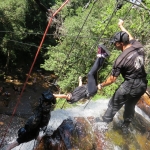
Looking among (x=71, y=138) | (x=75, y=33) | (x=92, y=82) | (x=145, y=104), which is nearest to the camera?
(x=92, y=82)

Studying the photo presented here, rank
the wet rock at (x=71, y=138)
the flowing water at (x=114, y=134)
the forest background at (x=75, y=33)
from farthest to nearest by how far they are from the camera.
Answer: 1. the forest background at (x=75, y=33)
2. the flowing water at (x=114, y=134)
3. the wet rock at (x=71, y=138)

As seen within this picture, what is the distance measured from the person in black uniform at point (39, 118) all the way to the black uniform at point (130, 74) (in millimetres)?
1189

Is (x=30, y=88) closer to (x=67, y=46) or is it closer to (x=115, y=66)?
(x=67, y=46)

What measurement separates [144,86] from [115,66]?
72 centimetres

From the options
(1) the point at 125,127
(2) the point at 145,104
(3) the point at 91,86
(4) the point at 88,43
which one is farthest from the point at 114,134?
(4) the point at 88,43

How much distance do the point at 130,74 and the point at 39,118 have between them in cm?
177

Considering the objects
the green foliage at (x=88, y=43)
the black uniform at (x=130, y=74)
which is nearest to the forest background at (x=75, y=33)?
→ the green foliage at (x=88, y=43)

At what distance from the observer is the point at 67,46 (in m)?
13.4

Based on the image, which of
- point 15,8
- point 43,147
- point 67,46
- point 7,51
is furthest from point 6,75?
point 43,147

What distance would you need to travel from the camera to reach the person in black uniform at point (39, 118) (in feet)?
11.5

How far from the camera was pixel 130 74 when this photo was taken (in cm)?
359

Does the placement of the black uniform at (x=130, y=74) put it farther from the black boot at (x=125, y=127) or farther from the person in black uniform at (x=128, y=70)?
the black boot at (x=125, y=127)

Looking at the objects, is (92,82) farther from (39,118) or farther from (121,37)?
(39,118)

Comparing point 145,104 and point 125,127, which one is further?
point 145,104
